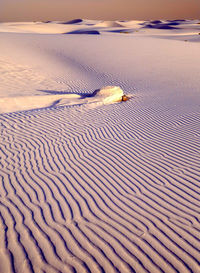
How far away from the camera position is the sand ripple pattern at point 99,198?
10.2 ft

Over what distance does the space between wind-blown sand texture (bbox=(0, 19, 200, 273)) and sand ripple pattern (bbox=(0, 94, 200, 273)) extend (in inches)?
0.6

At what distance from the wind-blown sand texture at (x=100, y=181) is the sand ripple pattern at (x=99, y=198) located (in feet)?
0.05

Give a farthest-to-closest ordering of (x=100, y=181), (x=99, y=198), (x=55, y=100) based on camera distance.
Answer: (x=55, y=100) → (x=100, y=181) → (x=99, y=198)

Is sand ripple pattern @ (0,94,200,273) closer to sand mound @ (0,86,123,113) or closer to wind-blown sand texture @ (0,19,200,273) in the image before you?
wind-blown sand texture @ (0,19,200,273)

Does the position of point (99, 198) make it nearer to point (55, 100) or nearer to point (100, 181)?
point (100, 181)

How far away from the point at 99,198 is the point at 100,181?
1.91 feet

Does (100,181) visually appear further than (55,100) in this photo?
No

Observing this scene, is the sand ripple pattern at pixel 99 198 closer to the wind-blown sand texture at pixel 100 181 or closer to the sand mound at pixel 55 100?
the wind-blown sand texture at pixel 100 181

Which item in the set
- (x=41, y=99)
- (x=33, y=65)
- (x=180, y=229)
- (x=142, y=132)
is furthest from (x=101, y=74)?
(x=180, y=229)

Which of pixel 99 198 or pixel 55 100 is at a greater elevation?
pixel 99 198

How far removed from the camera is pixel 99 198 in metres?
4.33

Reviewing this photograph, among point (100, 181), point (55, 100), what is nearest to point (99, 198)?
point (100, 181)

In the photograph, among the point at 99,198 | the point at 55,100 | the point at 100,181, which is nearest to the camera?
the point at 99,198

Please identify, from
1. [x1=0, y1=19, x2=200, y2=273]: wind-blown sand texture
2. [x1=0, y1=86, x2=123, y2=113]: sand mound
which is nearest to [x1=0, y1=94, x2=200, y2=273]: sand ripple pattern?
[x1=0, y1=19, x2=200, y2=273]: wind-blown sand texture
